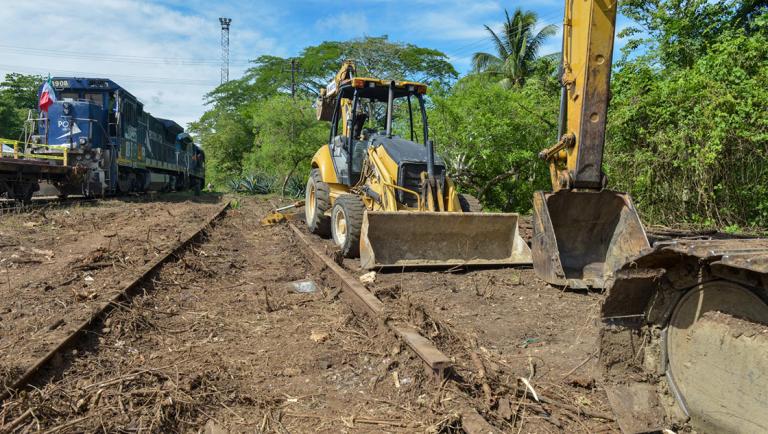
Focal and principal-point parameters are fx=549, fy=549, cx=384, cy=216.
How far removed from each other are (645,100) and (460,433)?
11.7 metres

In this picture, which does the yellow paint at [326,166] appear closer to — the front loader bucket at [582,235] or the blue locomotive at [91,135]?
the front loader bucket at [582,235]

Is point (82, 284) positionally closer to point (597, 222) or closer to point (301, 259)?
point (301, 259)

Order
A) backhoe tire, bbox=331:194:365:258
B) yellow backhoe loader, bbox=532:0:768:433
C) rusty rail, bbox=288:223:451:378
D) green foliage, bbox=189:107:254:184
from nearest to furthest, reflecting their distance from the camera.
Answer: yellow backhoe loader, bbox=532:0:768:433
rusty rail, bbox=288:223:451:378
backhoe tire, bbox=331:194:365:258
green foliage, bbox=189:107:254:184

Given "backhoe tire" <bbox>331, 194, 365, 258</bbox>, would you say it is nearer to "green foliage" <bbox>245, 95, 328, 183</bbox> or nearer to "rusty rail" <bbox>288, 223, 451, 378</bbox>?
"rusty rail" <bbox>288, 223, 451, 378</bbox>

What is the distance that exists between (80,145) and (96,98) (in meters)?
1.95

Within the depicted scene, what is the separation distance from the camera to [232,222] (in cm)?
1376

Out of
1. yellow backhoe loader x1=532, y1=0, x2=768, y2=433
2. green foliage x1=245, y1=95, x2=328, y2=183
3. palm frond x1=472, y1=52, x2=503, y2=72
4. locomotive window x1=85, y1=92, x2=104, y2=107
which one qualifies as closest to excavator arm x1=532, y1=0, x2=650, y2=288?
yellow backhoe loader x1=532, y1=0, x2=768, y2=433

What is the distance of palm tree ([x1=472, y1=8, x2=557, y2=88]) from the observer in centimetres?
3612

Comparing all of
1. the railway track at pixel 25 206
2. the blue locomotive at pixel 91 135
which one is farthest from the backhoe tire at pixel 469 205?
the blue locomotive at pixel 91 135

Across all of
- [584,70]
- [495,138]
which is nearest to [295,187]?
[495,138]

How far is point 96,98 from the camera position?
17.9m

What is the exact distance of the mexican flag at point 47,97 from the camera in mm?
16953

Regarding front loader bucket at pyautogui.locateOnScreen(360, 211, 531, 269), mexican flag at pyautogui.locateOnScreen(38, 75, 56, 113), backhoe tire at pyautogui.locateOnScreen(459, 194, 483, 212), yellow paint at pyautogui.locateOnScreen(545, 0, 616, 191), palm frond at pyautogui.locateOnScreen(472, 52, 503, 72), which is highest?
palm frond at pyautogui.locateOnScreen(472, 52, 503, 72)

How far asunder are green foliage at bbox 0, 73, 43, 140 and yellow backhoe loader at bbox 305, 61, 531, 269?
129 feet
